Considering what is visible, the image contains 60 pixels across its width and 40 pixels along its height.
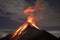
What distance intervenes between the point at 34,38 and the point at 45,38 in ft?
15.9

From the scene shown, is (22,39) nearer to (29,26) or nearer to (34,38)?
(34,38)

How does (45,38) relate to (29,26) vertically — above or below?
below

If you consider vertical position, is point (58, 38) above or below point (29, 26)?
below

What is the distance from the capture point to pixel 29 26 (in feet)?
505

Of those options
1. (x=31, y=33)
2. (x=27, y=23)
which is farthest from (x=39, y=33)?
(x=27, y=23)

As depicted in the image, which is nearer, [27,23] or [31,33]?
[31,33]

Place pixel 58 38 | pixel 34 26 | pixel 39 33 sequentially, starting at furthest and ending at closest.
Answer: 1. pixel 34 26
2. pixel 39 33
3. pixel 58 38

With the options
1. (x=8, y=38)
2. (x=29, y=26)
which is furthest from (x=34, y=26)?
(x=8, y=38)

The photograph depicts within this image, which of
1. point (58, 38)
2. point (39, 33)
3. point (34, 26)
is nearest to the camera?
point (58, 38)

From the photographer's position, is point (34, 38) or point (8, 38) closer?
point (34, 38)

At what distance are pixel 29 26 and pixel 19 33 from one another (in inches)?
271

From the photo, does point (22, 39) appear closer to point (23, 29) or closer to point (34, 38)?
point (34, 38)

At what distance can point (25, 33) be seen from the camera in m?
148

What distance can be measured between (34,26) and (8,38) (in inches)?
537
